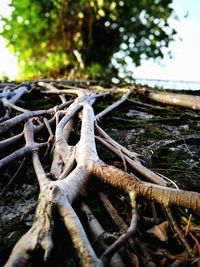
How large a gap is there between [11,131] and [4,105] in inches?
25.2

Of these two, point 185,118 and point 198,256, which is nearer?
point 198,256

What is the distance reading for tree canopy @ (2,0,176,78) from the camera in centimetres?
899

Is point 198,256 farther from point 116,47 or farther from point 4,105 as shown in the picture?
point 116,47

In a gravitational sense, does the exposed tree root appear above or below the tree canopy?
below

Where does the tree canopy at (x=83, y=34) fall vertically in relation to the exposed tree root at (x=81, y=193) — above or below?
above

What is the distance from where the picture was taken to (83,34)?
374 inches

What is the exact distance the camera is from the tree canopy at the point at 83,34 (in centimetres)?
899

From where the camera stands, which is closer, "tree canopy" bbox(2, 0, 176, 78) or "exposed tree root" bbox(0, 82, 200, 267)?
"exposed tree root" bbox(0, 82, 200, 267)

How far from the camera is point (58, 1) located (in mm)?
8906

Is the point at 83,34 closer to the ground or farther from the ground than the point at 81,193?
farther from the ground

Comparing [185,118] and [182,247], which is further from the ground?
[185,118]

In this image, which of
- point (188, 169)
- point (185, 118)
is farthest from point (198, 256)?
point (185, 118)

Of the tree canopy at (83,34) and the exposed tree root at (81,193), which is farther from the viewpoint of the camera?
the tree canopy at (83,34)

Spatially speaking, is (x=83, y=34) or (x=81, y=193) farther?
(x=83, y=34)
